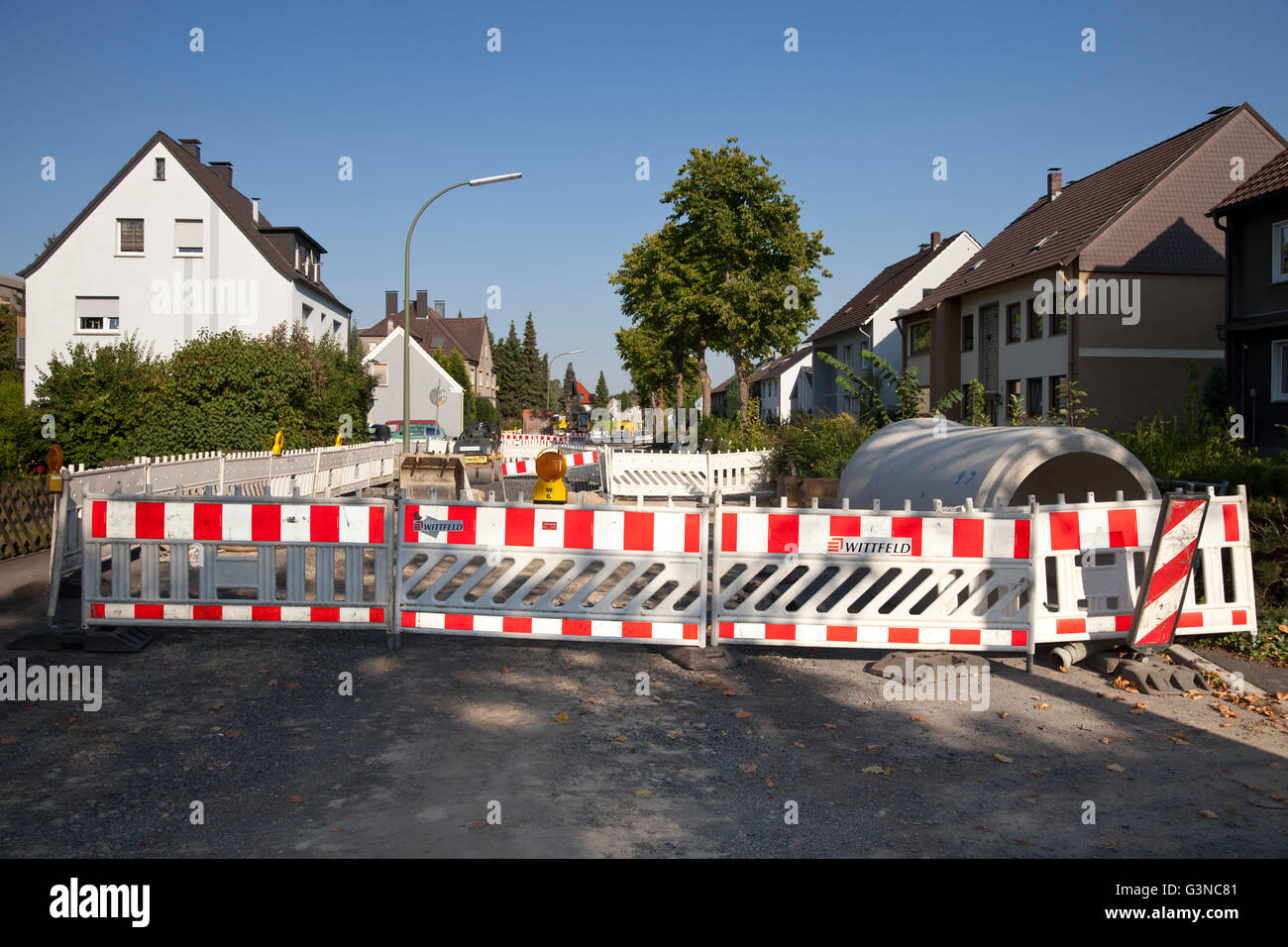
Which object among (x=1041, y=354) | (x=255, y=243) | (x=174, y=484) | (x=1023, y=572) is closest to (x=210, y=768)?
(x=1023, y=572)

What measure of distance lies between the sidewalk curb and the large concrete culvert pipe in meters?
1.76

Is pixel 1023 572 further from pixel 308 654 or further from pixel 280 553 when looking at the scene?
pixel 280 553

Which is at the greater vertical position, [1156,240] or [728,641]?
[1156,240]

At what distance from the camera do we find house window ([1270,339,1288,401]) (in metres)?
21.8

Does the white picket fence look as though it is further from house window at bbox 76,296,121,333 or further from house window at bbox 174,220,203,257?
house window at bbox 76,296,121,333

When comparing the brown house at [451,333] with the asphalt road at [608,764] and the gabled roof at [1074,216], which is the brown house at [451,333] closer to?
the gabled roof at [1074,216]

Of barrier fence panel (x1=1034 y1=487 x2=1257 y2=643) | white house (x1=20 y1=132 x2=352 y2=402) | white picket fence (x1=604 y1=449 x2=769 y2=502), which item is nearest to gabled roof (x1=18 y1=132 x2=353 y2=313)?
white house (x1=20 y1=132 x2=352 y2=402)

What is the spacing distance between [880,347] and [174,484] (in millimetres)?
41892

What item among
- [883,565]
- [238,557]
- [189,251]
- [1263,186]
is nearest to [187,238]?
[189,251]

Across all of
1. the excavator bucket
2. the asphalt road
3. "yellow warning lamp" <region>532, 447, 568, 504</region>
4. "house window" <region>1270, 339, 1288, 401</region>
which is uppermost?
"house window" <region>1270, 339, 1288, 401</region>

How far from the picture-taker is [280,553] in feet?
37.0

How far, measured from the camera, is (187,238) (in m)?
35.4

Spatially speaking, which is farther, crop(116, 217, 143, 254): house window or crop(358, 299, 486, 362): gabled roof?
crop(358, 299, 486, 362): gabled roof
